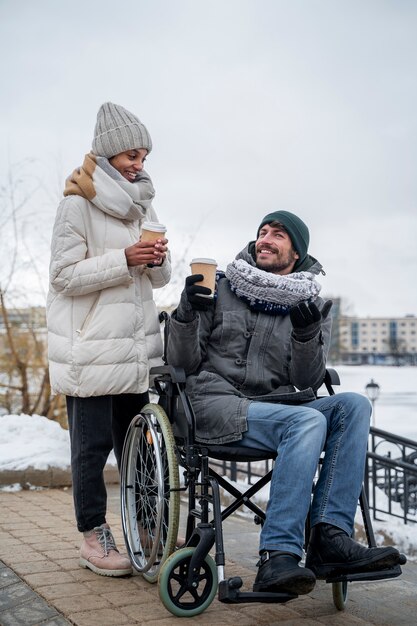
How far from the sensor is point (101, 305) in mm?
2924

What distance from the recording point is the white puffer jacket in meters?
2.86

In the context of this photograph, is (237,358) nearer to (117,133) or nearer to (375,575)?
(375,575)

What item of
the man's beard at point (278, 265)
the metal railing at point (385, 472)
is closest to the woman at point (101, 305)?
the man's beard at point (278, 265)

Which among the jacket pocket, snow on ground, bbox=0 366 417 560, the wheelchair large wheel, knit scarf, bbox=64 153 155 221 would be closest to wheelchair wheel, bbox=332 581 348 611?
the wheelchair large wheel

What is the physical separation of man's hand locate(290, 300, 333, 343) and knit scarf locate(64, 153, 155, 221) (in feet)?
2.81

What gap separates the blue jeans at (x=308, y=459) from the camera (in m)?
2.26

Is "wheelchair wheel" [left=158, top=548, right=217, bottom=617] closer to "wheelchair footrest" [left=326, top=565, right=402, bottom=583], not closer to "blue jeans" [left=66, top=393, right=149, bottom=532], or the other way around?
"wheelchair footrest" [left=326, top=565, right=402, bottom=583]

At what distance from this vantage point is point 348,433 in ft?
8.04

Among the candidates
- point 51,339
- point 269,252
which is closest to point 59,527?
point 51,339

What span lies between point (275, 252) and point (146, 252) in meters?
0.52

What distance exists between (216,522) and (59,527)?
176cm

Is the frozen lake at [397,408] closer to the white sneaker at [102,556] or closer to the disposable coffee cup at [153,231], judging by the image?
the white sneaker at [102,556]

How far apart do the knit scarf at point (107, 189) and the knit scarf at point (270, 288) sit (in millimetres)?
508

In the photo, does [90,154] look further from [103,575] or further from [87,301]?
[103,575]
